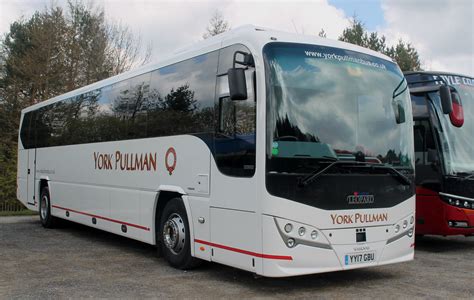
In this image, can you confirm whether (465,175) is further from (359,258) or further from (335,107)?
(335,107)

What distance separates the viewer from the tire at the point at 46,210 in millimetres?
13956

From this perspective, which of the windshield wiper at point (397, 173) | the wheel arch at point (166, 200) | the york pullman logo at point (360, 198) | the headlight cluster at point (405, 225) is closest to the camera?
the york pullman logo at point (360, 198)

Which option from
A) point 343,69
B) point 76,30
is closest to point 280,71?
point 343,69

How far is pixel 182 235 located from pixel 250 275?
3.83 ft

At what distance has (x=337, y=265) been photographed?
6508 millimetres

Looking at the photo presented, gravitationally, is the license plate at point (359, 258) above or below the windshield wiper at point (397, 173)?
→ below

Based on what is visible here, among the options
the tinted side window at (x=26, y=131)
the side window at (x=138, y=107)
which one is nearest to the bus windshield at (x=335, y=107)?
the side window at (x=138, y=107)

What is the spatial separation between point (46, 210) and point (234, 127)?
29.4 ft

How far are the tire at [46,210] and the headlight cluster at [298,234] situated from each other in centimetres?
932

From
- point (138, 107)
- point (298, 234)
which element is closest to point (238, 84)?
point (298, 234)

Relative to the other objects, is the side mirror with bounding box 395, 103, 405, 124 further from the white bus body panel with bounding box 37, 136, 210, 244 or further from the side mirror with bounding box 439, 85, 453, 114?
the white bus body panel with bounding box 37, 136, 210, 244

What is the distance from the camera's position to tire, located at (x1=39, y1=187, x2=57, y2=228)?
1396 cm

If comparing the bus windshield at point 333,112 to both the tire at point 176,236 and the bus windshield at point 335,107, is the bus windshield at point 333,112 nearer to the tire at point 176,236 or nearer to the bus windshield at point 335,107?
the bus windshield at point 335,107

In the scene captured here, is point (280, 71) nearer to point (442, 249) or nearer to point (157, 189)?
point (157, 189)
